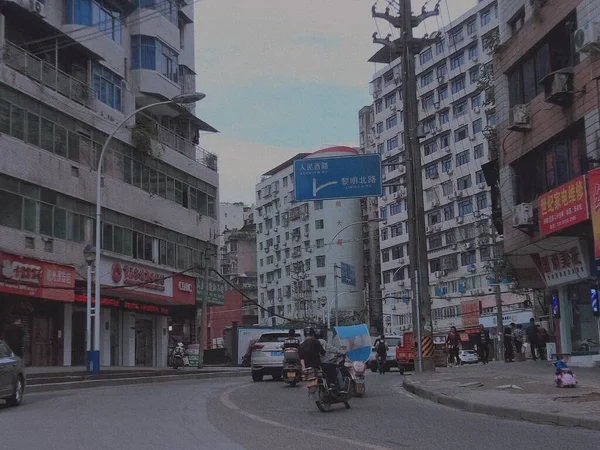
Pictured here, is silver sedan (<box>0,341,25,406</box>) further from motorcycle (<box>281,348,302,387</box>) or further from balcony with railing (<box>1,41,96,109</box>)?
balcony with railing (<box>1,41,96,109</box>)

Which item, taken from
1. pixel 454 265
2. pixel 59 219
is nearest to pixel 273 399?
pixel 59 219

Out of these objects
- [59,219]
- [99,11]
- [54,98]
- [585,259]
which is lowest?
[585,259]

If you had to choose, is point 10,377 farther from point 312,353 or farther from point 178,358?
point 178,358

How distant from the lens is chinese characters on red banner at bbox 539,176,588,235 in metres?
21.1

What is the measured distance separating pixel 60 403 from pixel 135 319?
26354mm

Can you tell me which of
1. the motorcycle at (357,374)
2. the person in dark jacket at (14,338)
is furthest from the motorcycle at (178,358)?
the motorcycle at (357,374)

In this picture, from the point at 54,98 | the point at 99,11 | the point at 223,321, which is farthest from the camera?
the point at 223,321

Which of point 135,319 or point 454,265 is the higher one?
point 454,265

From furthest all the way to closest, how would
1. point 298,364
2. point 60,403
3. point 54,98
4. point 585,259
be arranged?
point 54,98
point 585,259
point 298,364
point 60,403

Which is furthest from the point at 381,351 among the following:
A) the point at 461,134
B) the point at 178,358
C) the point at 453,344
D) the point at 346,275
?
the point at 461,134

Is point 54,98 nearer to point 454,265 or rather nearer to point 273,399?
point 273,399

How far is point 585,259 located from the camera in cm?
2436

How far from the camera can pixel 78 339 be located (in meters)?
37.0

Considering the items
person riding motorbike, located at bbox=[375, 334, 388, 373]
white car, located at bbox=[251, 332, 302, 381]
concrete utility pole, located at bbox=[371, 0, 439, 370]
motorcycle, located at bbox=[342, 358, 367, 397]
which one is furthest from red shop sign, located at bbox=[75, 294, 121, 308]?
motorcycle, located at bbox=[342, 358, 367, 397]
